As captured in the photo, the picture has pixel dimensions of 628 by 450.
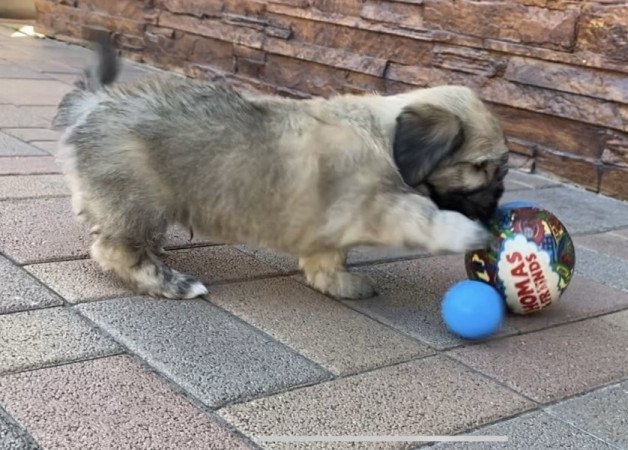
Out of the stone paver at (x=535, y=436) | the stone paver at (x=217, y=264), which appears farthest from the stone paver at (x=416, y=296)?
the stone paver at (x=535, y=436)

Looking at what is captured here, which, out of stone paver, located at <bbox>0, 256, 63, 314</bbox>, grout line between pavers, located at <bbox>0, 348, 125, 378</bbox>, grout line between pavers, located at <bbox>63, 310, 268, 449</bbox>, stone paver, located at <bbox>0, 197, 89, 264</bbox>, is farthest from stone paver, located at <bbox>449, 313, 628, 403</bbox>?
stone paver, located at <bbox>0, 197, 89, 264</bbox>

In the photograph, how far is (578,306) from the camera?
3924mm

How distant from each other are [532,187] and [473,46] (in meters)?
1.23

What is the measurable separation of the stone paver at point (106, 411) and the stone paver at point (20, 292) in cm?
52

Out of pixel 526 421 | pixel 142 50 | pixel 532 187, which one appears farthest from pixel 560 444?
pixel 142 50

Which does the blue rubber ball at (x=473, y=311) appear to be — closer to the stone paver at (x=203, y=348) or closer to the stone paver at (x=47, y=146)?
the stone paver at (x=203, y=348)

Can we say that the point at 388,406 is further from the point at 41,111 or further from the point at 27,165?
the point at 41,111

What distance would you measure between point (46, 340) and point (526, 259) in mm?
1848

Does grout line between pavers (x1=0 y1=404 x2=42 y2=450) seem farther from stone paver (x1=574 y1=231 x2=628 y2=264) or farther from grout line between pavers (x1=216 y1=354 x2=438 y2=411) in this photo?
stone paver (x1=574 y1=231 x2=628 y2=264)

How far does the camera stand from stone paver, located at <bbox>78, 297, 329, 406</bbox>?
2.76 m

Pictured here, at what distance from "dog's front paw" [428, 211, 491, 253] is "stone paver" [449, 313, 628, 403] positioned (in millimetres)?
395

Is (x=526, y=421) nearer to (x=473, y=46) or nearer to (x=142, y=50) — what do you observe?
(x=473, y=46)

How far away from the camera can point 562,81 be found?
5992 mm

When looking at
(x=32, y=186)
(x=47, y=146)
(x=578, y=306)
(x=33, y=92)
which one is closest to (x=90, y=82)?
(x=32, y=186)
